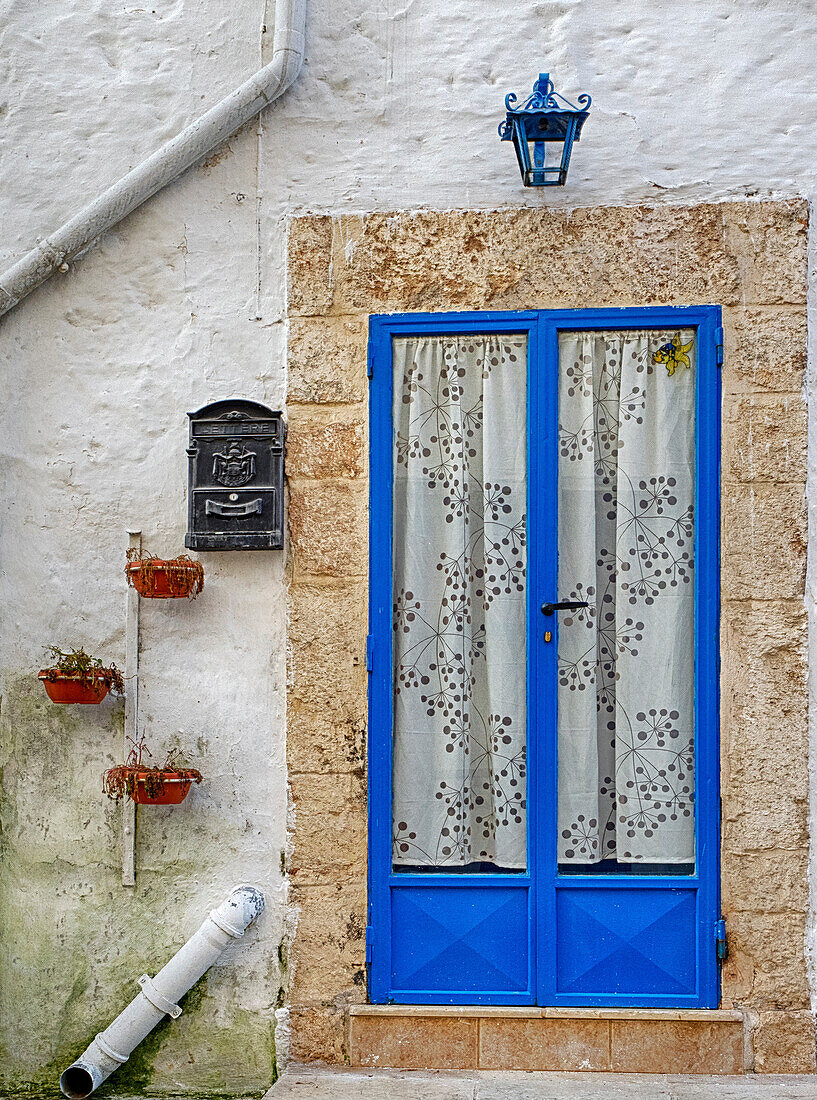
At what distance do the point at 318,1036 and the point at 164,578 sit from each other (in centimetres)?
163

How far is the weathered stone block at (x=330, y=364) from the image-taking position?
3.84m

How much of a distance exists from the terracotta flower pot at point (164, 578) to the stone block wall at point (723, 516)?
35cm

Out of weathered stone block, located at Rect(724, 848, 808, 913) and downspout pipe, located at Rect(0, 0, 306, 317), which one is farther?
downspout pipe, located at Rect(0, 0, 306, 317)

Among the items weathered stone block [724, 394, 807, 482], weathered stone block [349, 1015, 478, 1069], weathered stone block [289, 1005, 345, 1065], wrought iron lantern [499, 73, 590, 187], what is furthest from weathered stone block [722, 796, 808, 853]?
wrought iron lantern [499, 73, 590, 187]

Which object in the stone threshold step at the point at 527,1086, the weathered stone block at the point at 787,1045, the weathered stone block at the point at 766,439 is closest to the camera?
the stone threshold step at the point at 527,1086

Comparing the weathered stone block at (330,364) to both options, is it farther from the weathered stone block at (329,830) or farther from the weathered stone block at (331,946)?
the weathered stone block at (331,946)

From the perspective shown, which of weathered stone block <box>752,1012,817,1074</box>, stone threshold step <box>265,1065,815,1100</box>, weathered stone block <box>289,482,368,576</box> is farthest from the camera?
weathered stone block <box>289,482,368,576</box>

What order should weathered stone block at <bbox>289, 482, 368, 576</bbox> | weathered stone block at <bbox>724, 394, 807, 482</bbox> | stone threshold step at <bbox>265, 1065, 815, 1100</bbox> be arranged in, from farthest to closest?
weathered stone block at <bbox>289, 482, 368, 576</bbox> → weathered stone block at <bbox>724, 394, 807, 482</bbox> → stone threshold step at <bbox>265, 1065, 815, 1100</bbox>

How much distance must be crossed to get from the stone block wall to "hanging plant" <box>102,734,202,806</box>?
1.21 feet

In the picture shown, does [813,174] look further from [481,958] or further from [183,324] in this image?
[481,958]

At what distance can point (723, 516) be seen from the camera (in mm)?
3705

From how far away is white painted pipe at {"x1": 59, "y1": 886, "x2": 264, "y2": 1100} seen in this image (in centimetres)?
366

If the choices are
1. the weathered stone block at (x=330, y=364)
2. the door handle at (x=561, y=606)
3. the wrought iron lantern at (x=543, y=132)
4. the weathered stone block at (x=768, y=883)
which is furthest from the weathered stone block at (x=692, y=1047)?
the wrought iron lantern at (x=543, y=132)

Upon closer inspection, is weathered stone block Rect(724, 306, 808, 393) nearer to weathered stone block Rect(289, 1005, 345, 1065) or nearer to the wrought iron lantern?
the wrought iron lantern
